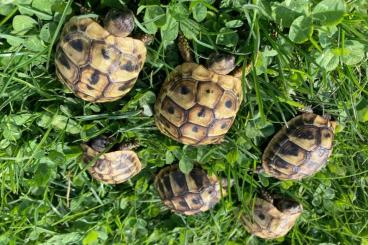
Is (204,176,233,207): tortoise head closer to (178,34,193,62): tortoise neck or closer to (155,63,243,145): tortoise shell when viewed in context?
(155,63,243,145): tortoise shell

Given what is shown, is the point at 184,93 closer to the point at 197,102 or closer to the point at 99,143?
the point at 197,102

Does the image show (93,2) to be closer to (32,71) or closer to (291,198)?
(32,71)

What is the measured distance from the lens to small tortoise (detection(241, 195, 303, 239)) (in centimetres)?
228

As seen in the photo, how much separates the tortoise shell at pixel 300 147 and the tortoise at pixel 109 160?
60 centimetres

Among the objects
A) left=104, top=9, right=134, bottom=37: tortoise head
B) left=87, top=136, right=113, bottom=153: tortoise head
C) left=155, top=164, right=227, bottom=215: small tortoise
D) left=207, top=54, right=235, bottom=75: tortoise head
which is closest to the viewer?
left=104, top=9, right=134, bottom=37: tortoise head

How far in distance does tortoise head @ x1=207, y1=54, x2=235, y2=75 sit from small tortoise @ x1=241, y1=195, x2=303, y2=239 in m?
0.80

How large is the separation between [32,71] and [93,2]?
39 centimetres

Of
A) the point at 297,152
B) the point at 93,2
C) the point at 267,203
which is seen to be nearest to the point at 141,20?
the point at 93,2

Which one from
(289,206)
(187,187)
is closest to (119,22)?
(187,187)

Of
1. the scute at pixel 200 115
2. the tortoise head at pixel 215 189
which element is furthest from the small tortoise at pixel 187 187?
the scute at pixel 200 115

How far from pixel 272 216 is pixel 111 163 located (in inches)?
32.3

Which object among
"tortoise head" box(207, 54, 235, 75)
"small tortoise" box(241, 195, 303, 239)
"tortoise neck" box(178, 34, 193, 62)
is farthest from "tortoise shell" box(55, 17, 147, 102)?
"small tortoise" box(241, 195, 303, 239)

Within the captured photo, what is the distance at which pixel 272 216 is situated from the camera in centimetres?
229

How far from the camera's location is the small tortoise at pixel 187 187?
7.21 feet
